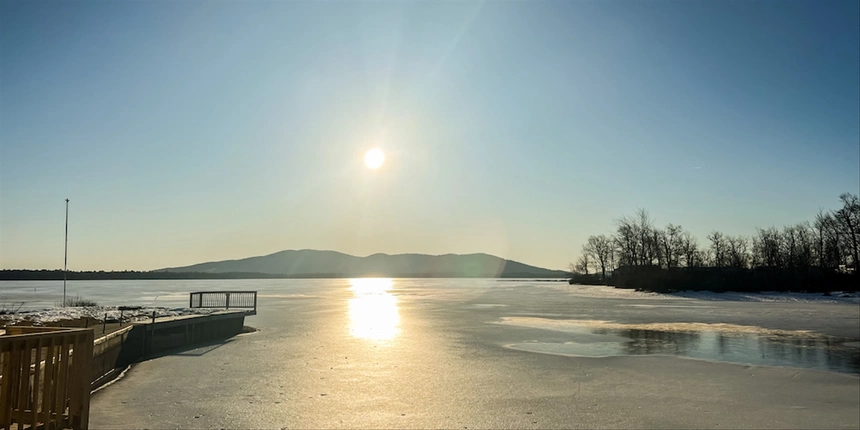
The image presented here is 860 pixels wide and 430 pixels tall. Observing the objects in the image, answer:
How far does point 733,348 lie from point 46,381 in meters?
17.9

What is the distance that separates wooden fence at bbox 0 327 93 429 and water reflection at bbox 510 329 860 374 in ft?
42.7

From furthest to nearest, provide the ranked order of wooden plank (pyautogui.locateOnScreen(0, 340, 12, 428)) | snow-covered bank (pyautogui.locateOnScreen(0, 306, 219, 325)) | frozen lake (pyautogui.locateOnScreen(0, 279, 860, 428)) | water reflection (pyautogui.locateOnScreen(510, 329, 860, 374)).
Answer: snow-covered bank (pyautogui.locateOnScreen(0, 306, 219, 325)), water reflection (pyautogui.locateOnScreen(510, 329, 860, 374)), frozen lake (pyautogui.locateOnScreen(0, 279, 860, 428)), wooden plank (pyautogui.locateOnScreen(0, 340, 12, 428))

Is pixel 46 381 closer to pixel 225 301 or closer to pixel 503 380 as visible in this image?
pixel 503 380

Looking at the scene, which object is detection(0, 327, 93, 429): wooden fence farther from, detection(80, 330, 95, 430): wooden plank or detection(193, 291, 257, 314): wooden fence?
detection(193, 291, 257, 314): wooden fence

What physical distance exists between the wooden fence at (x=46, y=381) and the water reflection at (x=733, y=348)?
42.7ft

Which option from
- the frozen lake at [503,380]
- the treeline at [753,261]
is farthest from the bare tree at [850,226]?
the frozen lake at [503,380]

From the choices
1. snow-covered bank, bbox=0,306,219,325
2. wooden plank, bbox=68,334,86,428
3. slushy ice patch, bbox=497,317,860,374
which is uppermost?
wooden plank, bbox=68,334,86,428

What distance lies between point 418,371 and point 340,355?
3.48 meters

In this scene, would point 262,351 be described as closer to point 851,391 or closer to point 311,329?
point 311,329

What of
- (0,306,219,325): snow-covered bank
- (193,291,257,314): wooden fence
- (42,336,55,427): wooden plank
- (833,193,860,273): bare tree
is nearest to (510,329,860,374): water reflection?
(42,336,55,427): wooden plank

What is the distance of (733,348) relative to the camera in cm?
1752

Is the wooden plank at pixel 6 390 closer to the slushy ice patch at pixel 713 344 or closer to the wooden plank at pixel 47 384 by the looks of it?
the wooden plank at pixel 47 384

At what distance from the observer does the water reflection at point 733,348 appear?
14969mm

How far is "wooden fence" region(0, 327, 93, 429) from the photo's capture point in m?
6.05
